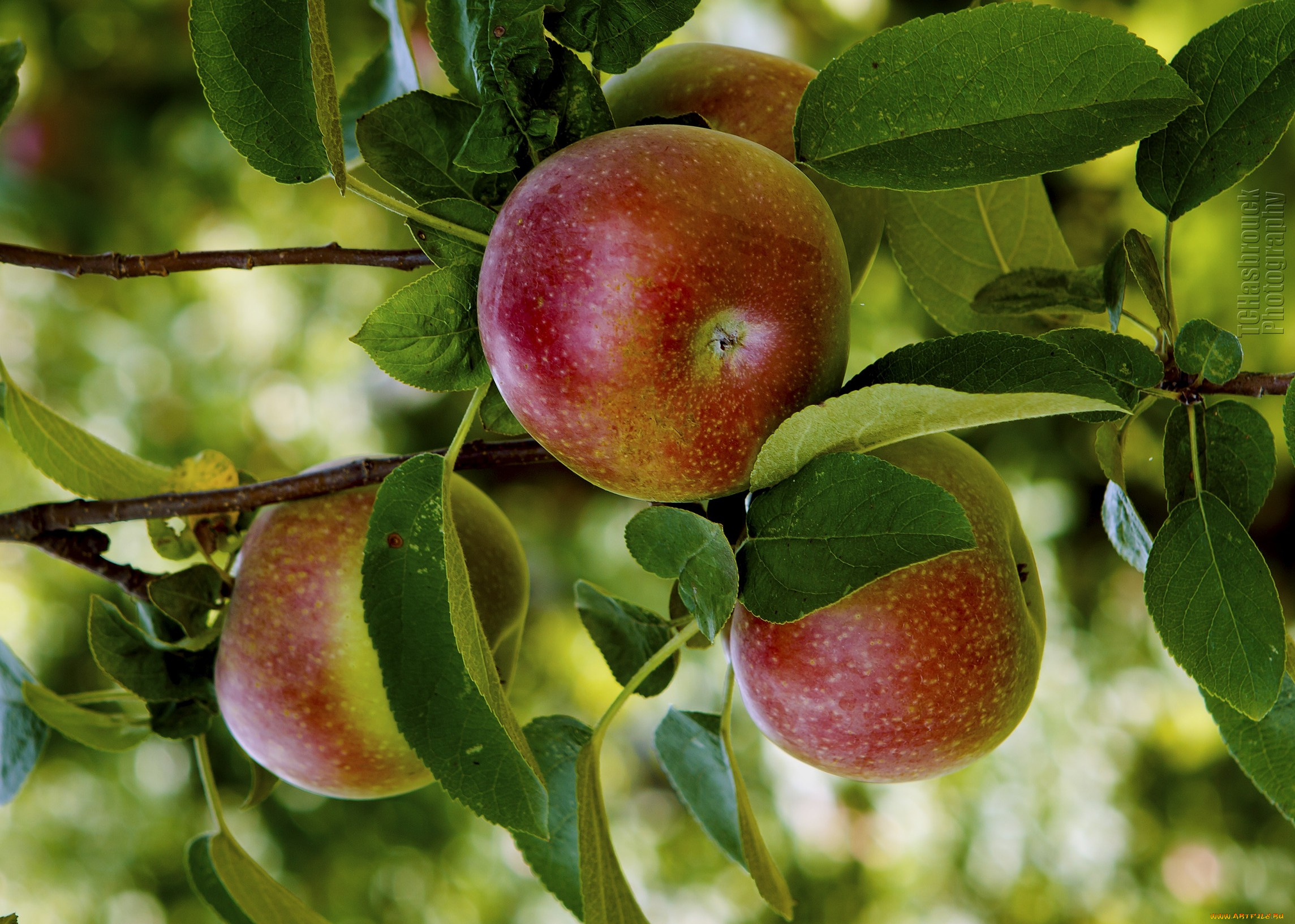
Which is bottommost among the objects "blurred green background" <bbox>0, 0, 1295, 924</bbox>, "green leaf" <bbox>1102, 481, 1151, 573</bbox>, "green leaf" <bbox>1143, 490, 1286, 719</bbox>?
"blurred green background" <bbox>0, 0, 1295, 924</bbox>

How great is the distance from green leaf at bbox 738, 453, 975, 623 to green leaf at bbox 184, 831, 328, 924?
1.16 ft

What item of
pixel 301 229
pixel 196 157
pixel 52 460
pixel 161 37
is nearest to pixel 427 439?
pixel 301 229

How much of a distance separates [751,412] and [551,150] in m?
0.13

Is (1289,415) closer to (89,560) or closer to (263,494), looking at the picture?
(263,494)

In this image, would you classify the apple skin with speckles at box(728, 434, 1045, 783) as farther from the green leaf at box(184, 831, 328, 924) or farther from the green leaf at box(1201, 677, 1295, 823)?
the green leaf at box(184, 831, 328, 924)

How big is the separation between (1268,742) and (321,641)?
1.52 feet

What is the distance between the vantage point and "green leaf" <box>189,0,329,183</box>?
0.36 m

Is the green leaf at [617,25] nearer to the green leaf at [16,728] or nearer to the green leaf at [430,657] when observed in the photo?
the green leaf at [430,657]

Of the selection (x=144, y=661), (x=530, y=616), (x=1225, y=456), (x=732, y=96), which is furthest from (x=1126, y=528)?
(x=530, y=616)

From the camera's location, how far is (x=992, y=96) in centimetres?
34

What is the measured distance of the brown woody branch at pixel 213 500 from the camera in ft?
1.68

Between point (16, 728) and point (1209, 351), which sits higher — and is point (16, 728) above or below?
below

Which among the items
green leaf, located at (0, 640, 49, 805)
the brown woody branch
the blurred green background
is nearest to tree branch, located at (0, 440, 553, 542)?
the brown woody branch

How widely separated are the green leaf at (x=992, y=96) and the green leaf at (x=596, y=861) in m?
0.27
